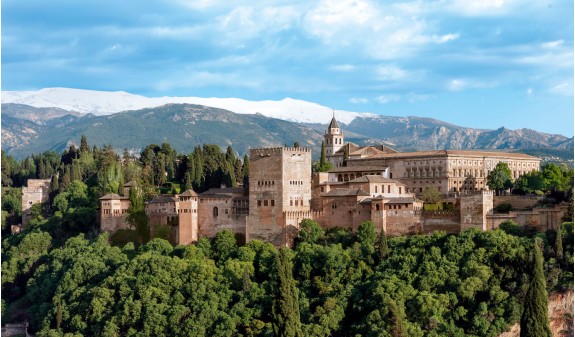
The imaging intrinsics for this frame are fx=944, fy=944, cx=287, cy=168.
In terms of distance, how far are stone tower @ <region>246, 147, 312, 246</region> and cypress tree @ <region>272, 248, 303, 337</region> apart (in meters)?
9.73

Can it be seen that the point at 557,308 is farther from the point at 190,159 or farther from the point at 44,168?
the point at 44,168

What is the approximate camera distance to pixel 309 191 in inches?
2217

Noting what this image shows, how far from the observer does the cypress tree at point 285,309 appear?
142 feet

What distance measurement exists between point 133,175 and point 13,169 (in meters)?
28.0

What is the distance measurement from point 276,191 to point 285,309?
12.9 m

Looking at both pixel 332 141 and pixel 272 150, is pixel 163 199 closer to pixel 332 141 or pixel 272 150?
pixel 272 150

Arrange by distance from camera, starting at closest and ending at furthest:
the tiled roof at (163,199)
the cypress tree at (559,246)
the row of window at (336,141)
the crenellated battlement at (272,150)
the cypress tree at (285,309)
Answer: the cypress tree at (285,309)
the cypress tree at (559,246)
the crenellated battlement at (272,150)
the tiled roof at (163,199)
the row of window at (336,141)

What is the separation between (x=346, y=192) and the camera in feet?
183

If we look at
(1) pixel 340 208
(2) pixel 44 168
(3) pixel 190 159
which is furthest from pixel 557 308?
(2) pixel 44 168

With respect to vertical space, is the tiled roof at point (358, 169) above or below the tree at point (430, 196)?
above

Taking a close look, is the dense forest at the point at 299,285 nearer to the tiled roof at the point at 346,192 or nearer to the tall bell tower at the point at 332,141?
the tiled roof at the point at 346,192

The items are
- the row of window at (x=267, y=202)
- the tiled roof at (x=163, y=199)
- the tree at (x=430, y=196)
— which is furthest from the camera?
the tiled roof at (x=163, y=199)

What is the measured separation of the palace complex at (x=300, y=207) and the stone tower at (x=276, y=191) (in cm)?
6

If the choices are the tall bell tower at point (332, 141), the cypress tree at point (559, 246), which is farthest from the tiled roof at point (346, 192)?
the tall bell tower at point (332, 141)
